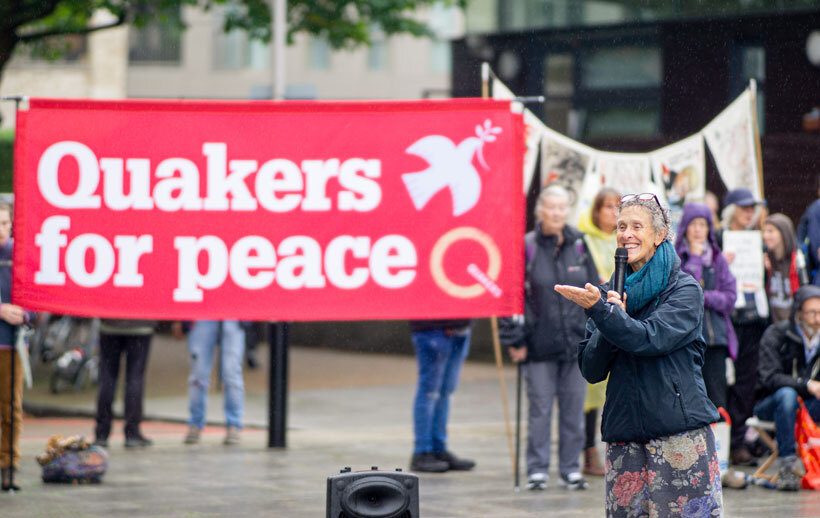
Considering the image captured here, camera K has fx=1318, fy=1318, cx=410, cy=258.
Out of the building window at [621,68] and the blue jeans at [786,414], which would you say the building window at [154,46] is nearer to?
the building window at [621,68]

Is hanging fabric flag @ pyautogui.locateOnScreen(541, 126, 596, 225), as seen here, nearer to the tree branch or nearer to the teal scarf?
the teal scarf

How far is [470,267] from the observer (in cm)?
863

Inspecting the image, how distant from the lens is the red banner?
28.0ft

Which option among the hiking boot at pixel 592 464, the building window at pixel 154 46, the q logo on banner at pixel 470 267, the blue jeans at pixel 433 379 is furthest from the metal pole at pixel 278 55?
the building window at pixel 154 46

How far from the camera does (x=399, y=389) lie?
54.1ft

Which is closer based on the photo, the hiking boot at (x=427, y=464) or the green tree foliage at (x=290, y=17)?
the hiking boot at (x=427, y=464)

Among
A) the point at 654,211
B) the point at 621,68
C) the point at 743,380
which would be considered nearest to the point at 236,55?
the point at 621,68

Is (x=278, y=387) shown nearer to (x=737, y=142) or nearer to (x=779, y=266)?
(x=779, y=266)

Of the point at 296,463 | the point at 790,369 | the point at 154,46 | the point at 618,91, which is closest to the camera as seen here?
the point at 790,369

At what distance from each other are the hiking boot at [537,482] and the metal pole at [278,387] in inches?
107

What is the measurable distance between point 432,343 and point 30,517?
3151mm

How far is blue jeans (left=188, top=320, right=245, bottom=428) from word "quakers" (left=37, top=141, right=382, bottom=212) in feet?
8.86

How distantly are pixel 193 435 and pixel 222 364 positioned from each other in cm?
65

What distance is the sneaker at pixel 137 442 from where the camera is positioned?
11.0 meters
